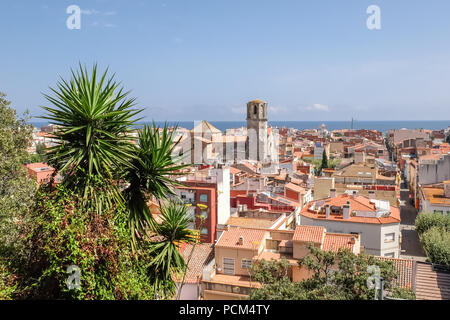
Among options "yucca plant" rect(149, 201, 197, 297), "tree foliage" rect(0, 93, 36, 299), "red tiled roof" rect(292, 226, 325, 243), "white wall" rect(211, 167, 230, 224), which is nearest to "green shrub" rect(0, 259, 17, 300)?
"tree foliage" rect(0, 93, 36, 299)

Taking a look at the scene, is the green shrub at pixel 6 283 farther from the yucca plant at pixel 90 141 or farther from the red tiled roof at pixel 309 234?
the red tiled roof at pixel 309 234

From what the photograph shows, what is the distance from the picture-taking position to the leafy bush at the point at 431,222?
27.0 meters

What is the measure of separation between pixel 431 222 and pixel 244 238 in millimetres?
16941

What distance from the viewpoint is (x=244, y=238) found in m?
17.8

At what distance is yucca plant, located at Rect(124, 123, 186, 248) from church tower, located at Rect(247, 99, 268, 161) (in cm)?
6460

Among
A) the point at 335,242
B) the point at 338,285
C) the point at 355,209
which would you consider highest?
the point at 338,285

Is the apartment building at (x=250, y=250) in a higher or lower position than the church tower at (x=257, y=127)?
lower

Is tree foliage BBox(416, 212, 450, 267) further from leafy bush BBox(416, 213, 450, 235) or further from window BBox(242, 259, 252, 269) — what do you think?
window BBox(242, 259, 252, 269)

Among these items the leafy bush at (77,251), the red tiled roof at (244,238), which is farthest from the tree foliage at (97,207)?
the red tiled roof at (244,238)

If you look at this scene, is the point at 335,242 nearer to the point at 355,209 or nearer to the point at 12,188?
the point at 355,209

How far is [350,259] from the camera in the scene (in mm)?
10930

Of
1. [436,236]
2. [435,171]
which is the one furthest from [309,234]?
[435,171]

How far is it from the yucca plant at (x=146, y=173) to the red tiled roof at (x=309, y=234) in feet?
35.8
